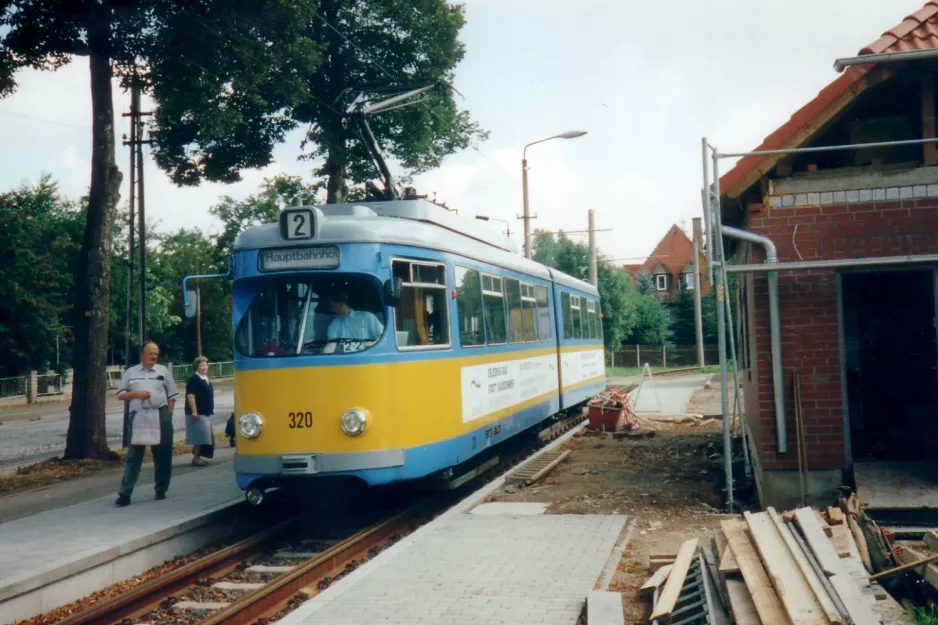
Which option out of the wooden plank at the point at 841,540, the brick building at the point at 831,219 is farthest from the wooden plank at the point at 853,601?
the brick building at the point at 831,219

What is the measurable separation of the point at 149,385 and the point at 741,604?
731 centimetres

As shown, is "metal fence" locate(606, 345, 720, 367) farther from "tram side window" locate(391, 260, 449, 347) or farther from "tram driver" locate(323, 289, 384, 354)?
"tram driver" locate(323, 289, 384, 354)

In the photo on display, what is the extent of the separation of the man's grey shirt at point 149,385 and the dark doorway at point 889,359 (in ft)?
Result: 27.4

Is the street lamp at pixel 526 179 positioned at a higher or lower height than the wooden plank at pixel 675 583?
higher

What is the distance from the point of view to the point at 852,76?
882 centimetres

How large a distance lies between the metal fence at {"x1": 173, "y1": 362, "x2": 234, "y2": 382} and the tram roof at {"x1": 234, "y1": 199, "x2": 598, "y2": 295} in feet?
147

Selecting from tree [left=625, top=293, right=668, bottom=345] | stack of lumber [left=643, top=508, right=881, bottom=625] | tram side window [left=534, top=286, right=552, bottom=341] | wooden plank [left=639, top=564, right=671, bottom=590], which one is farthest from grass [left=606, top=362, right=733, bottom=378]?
wooden plank [left=639, top=564, right=671, bottom=590]

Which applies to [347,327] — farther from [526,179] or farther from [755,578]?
[526,179]

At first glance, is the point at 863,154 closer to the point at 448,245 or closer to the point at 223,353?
the point at 448,245

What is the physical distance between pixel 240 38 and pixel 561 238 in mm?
36438

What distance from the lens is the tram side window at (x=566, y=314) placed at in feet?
57.5

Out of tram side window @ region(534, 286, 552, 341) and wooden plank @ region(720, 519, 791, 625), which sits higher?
tram side window @ region(534, 286, 552, 341)

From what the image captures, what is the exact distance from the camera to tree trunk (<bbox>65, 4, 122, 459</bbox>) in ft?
50.6

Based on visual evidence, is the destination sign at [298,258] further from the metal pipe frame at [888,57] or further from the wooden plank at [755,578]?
the metal pipe frame at [888,57]
